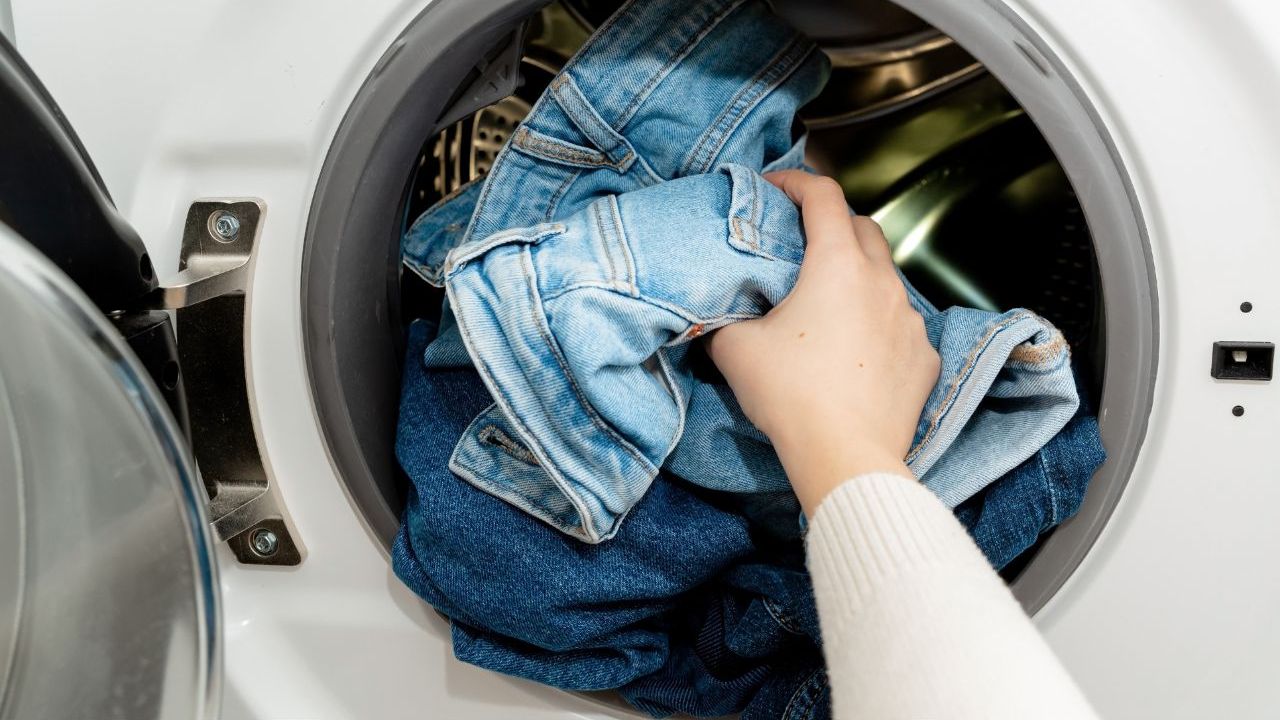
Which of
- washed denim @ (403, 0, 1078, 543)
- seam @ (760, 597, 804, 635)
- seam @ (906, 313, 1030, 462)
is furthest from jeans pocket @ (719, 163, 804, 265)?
seam @ (760, 597, 804, 635)

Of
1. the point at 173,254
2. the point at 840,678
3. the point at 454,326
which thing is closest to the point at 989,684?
the point at 840,678

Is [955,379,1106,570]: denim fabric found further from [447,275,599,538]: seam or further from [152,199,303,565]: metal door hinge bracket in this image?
[152,199,303,565]: metal door hinge bracket

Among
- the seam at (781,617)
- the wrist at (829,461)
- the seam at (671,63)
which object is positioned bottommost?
the seam at (781,617)

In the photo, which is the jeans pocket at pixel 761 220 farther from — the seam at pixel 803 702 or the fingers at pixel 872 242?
the seam at pixel 803 702

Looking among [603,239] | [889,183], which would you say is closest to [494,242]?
[603,239]

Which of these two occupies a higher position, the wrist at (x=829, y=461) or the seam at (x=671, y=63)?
the seam at (x=671, y=63)

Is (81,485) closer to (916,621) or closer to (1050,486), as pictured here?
(916,621)

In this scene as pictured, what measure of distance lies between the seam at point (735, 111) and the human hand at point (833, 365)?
0.27ft

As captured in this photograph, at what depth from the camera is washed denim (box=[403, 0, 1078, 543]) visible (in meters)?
0.53

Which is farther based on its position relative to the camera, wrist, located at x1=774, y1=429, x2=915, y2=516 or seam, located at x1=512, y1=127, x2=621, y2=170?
seam, located at x1=512, y1=127, x2=621, y2=170

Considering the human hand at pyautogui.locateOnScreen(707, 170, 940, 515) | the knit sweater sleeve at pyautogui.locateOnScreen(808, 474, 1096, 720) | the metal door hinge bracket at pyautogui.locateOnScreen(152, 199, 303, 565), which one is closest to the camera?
the knit sweater sleeve at pyautogui.locateOnScreen(808, 474, 1096, 720)

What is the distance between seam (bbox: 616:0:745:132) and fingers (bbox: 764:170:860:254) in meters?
0.09

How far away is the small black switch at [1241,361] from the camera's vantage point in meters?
0.51

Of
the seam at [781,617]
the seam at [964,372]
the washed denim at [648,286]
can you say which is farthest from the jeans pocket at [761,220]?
the seam at [781,617]
